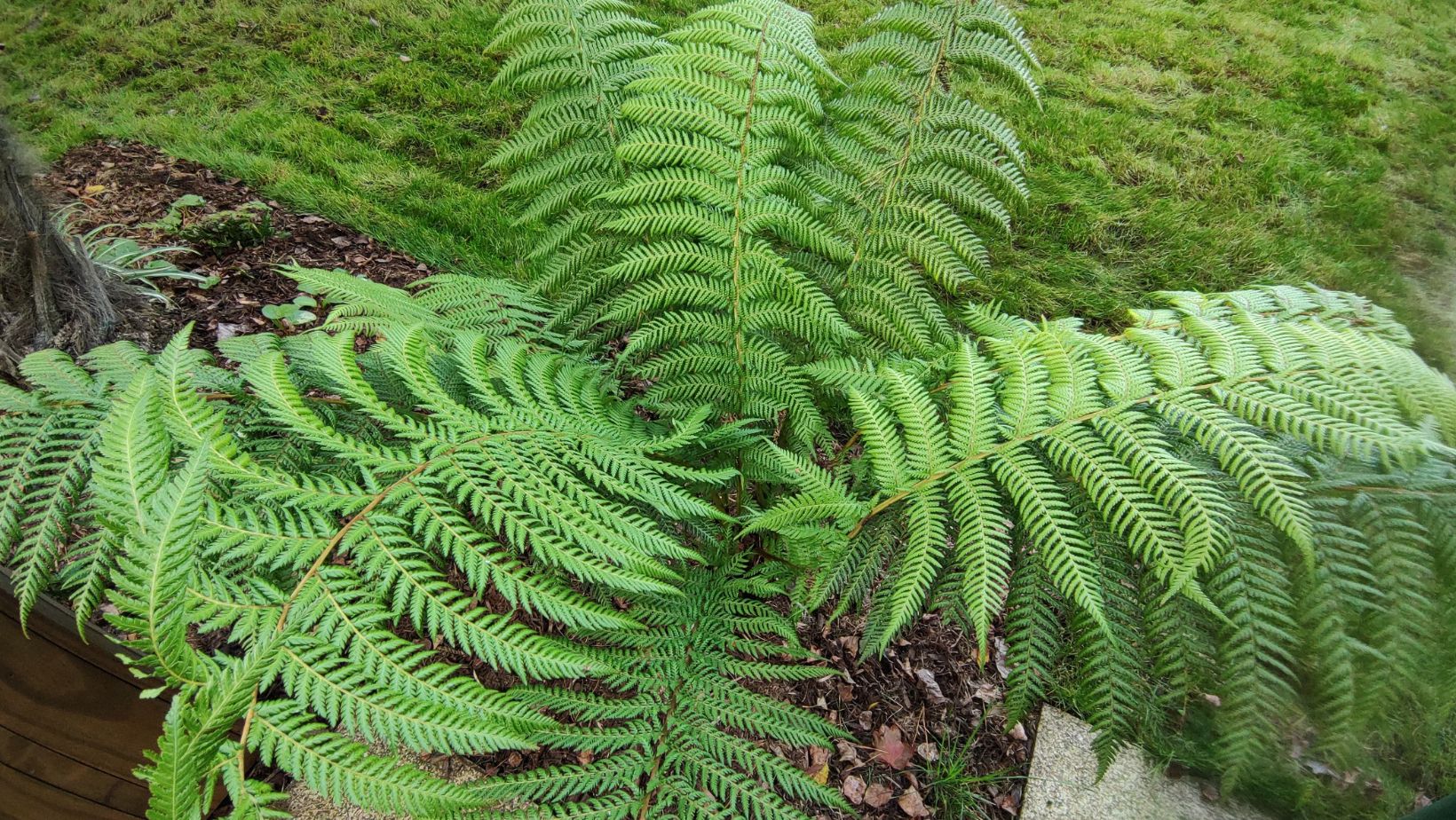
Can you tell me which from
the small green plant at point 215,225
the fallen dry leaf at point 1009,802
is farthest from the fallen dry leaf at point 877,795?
the small green plant at point 215,225

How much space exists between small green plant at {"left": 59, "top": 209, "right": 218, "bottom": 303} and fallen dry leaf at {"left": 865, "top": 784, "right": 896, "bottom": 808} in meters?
3.05

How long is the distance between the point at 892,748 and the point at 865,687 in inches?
7.1

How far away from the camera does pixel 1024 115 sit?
345 centimetres

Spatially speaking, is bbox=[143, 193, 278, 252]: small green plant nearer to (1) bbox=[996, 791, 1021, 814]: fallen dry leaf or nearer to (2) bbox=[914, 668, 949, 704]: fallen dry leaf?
(2) bbox=[914, 668, 949, 704]: fallen dry leaf

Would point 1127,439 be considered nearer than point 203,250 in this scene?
Yes

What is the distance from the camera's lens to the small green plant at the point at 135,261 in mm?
2432

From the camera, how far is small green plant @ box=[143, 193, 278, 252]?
2.78 m

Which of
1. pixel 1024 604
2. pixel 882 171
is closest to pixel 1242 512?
pixel 1024 604

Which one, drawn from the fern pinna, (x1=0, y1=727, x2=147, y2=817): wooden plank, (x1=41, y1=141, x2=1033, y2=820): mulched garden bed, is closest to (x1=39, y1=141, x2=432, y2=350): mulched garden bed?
(x1=41, y1=141, x2=1033, y2=820): mulched garden bed

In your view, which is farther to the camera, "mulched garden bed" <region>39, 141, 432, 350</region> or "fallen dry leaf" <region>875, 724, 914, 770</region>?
"mulched garden bed" <region>39, 141, 432, 350</region>

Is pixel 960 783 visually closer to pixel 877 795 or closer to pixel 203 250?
pixel 877 795

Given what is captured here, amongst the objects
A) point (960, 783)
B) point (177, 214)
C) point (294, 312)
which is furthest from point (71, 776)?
point (177, 214)

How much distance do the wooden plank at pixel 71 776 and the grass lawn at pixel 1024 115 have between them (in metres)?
2.09

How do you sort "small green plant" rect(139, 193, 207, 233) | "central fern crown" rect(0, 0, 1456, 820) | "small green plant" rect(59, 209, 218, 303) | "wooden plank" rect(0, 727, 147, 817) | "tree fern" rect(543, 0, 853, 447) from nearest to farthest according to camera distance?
"central fern crown" rect(0, 0, 1456, 820) < "wooden plank" rect(0, 727, 147, 817) < "tree fern" rect(543, 0, 853, 447) < "small green plant" rect(59, 209, 218, 303) < "small green plant" rect(139, 193, 207, 233)
